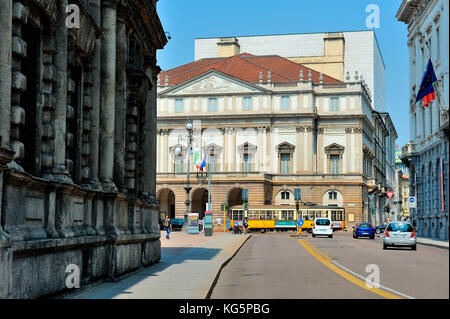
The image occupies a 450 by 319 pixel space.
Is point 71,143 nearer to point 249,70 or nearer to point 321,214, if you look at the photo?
point 321,214

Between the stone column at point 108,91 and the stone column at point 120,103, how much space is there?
38.2 inches

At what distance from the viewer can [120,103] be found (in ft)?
62.8

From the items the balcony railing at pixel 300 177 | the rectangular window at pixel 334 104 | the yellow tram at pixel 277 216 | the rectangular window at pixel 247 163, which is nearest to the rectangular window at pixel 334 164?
the balcony railing at pixel 300 177

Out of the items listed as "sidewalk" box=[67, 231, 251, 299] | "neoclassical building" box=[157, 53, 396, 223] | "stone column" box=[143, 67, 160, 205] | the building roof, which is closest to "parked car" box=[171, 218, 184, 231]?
"neoclassical building" box=[157, 53, 396, 223]

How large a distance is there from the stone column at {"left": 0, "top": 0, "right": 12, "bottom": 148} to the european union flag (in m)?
7.06

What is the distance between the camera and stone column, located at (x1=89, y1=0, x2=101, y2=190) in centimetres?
1639

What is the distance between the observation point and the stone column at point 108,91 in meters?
17.5

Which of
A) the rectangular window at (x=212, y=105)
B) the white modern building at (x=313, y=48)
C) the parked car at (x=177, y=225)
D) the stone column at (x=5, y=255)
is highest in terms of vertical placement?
the white modern building at (x=313, y=48)

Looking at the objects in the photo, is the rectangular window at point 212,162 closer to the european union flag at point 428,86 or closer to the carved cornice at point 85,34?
the carved cornice at point 85,34

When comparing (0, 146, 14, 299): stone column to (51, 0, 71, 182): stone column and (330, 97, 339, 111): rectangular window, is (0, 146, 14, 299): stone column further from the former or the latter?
(330, 97, 339, 111): rectangular window

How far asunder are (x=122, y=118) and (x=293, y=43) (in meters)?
122
